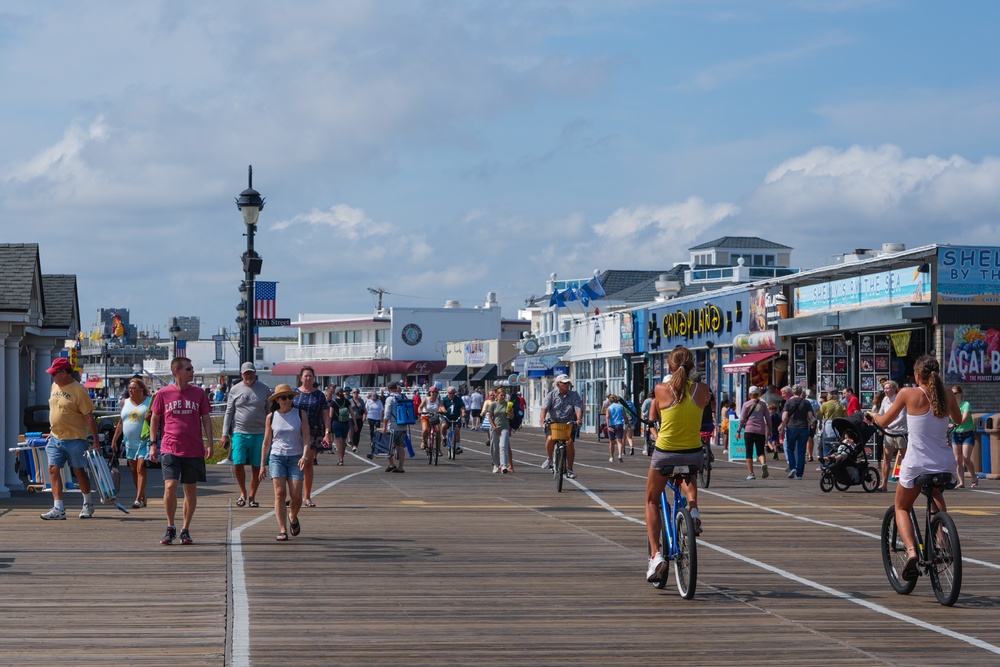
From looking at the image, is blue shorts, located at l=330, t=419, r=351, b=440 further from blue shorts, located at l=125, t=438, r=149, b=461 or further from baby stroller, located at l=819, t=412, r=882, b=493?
blue shorts, located at l=125, t=438, r=149, b=461

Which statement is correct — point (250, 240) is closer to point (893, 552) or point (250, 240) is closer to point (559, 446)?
point (559, 446)

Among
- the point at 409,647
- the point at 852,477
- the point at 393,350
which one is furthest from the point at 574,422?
the point at 393,350

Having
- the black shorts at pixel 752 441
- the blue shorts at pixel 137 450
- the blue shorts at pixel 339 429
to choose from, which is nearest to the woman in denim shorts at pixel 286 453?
the blue shorts at pixel 137 450

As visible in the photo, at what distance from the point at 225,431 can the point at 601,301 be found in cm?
6457

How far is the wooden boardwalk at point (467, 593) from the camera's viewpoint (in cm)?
876

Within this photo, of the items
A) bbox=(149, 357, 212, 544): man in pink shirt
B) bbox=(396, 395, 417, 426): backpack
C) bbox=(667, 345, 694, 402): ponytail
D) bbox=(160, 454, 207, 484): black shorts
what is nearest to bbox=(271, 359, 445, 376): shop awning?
bbox=(396, 395, 417, 426): backpack

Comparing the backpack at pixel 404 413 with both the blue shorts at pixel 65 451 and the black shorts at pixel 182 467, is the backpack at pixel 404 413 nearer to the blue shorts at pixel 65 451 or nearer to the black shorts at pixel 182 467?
the blue shorts at pixel 65 451

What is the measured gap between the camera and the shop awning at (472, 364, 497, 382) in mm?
89688

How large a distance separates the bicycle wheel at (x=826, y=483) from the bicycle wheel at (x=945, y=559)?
43.3 feet

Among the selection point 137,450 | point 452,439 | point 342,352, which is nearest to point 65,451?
point 137,450

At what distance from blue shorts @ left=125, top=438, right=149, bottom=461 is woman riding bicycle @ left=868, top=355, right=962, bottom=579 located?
1161 centimetres

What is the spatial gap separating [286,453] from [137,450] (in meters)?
5.47

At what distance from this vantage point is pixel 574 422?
2358 centimetres

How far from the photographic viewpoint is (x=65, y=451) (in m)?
16.9
